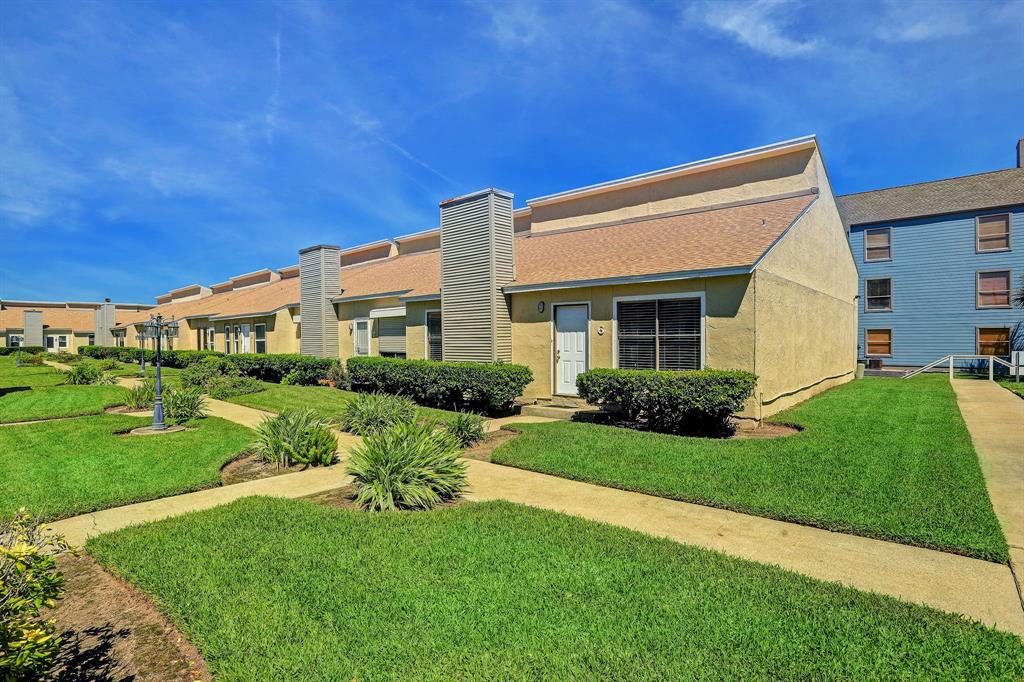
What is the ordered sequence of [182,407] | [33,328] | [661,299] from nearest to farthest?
[661,299]
[182,407]
[33,328]

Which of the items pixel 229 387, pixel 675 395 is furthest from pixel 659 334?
pixel 229 387

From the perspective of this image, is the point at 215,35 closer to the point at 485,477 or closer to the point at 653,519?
the point at 485,477

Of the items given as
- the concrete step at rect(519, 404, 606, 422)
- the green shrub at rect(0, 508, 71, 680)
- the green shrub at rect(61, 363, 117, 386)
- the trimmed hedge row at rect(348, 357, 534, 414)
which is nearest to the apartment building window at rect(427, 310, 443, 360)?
the trimmed hedge row at rect(348, 357, 534, 414)

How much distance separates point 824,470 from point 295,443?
7.62 meters

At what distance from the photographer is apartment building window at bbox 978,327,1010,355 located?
76.4 ft

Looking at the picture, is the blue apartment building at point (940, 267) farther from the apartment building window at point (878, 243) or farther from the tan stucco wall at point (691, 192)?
the tan stucco wall at point (691, 192)

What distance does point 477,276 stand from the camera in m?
14.2

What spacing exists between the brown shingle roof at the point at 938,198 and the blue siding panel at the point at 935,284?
1.24 ft

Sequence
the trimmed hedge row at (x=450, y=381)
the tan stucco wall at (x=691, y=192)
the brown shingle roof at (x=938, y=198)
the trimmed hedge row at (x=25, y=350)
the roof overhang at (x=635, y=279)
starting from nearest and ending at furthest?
the roof overhang at (x=635, y=279), the trimmed hedge row at (x=450, y=381), the tan stucco wall at (x=691, y=192), the brown shingle roof at (x=938, y=198), the trimmed hedge row at (x=25, y=350)

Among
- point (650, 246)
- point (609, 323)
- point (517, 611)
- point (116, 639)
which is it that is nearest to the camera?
point (116, 639)

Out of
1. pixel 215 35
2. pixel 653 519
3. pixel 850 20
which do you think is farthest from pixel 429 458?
pixel 850 20

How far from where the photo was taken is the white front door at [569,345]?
12594mm

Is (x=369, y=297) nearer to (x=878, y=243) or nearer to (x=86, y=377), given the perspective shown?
(x=86, y=377)

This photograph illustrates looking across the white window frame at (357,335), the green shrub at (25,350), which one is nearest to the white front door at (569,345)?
the white window frame at (357,335)
